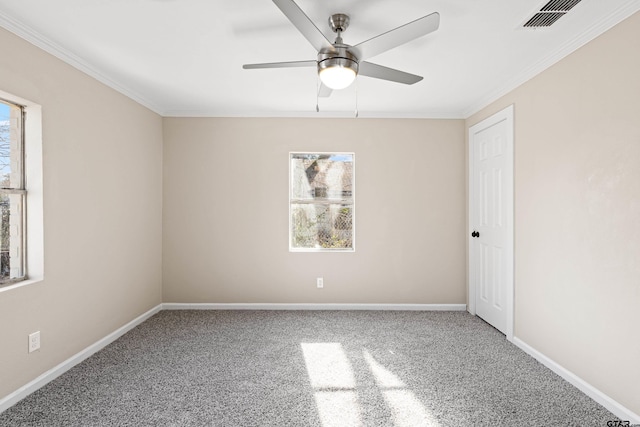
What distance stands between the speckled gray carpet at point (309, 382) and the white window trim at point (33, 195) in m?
0.82

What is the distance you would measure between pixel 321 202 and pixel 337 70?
251 cm

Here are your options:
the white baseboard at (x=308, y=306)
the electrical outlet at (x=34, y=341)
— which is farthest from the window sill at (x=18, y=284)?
the white baseboard at (x=308, y=306)

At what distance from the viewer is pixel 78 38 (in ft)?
8.09

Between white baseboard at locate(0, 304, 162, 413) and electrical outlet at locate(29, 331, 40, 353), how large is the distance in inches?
8.2

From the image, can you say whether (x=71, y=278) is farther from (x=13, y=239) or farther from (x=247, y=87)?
(x=247, y=87)

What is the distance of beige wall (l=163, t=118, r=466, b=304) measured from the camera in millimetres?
4305

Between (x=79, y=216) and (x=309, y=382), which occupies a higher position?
(x=79, y=216)

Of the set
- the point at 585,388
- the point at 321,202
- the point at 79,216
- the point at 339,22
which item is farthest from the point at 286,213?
the point at 585,388

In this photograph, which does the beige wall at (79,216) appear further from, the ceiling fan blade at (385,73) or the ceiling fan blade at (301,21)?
the ceiling fan blade at (385,73)

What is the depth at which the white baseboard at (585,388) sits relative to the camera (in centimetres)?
208

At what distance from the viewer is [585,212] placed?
2.40m

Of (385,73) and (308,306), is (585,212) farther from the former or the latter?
(308,306)

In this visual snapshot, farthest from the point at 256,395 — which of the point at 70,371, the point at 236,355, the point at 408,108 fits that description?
the point at 408,108

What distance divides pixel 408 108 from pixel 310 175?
1350mm
